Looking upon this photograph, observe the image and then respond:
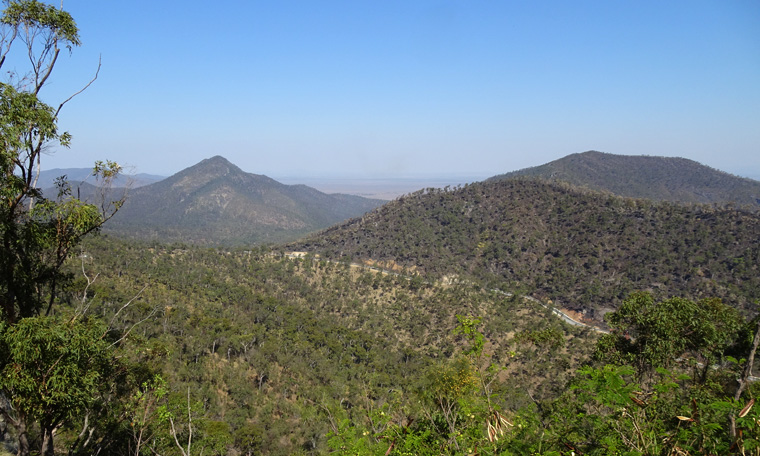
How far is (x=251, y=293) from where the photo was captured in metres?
55.0

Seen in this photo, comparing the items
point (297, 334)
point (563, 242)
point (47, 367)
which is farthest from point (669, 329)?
point (563, 242)

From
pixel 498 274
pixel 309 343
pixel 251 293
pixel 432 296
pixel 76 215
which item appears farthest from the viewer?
pixel 498 274

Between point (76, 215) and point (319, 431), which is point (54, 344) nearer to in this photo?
point (76, 215)

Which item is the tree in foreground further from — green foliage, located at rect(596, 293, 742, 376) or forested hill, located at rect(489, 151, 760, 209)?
forested hill, located at rect(489, 151, 760, 209)

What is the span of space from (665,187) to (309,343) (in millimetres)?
167338

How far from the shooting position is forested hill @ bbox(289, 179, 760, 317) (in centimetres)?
5884

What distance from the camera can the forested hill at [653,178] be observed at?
13850 cm

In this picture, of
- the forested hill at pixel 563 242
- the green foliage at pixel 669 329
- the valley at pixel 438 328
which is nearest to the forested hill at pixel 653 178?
the forested hill at pixel 563 242

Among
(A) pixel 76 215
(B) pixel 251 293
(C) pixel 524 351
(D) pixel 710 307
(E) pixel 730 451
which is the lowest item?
(C) pixel 524 351

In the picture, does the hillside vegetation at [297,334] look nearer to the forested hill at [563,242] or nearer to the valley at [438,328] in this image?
the valley at [438,328]

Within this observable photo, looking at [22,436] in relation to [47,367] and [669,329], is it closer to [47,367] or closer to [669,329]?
[47,367]

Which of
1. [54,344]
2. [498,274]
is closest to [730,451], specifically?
[54,344]

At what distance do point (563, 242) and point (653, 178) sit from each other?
117883 millimetres

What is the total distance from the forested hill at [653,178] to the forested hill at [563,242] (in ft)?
179
